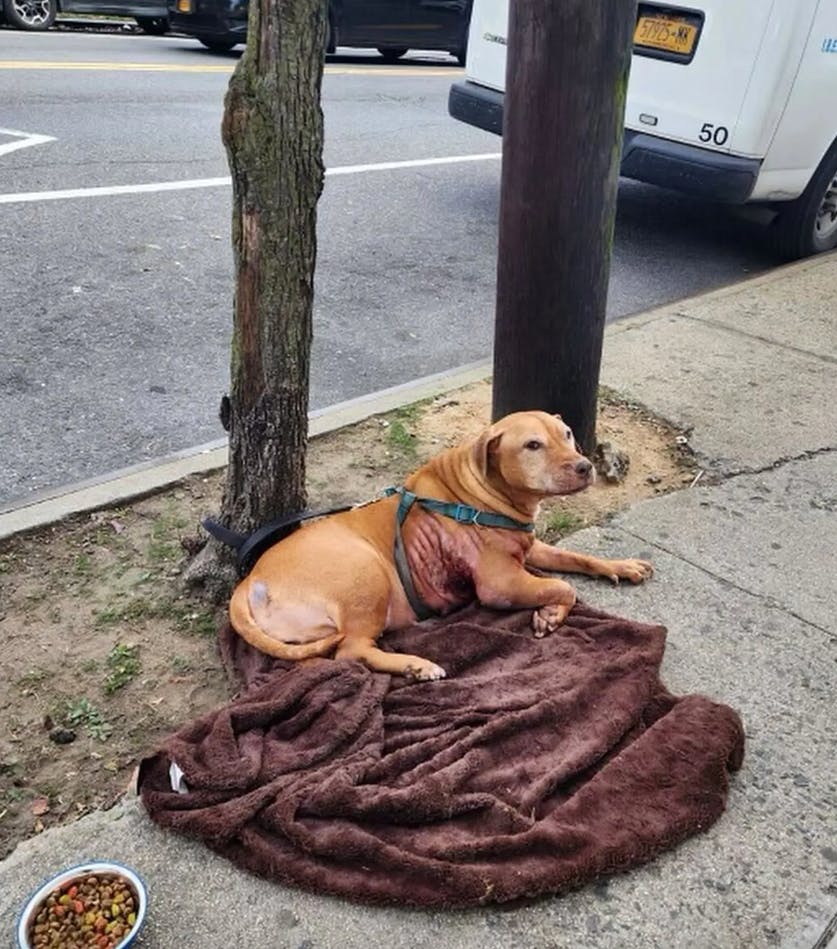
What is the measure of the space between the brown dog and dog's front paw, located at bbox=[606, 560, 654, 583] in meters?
0.33

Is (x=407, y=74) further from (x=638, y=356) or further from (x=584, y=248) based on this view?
(x=584, y=248)

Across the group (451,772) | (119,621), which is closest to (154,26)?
(119,621)

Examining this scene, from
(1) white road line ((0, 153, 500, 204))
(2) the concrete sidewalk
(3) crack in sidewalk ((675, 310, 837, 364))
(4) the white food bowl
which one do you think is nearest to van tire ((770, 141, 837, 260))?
(3) crack in sidewalk ((675, 310, 837, 364))

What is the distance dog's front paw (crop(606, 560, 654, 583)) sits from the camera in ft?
11.5

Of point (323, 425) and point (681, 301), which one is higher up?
point (323, 425)

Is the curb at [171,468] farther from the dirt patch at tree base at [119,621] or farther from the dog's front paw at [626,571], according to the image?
the dog's front paw at [626,571]

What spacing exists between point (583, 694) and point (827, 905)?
80 centimetres

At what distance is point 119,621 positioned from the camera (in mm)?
3236

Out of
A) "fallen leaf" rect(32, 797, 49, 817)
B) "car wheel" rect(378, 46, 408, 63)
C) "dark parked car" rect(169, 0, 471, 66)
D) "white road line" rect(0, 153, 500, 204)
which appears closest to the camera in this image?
"fallen leaf" rect(32, 797, 49, 817)

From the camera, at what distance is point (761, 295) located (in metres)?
6.70

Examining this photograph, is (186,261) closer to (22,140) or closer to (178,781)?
(22,140)

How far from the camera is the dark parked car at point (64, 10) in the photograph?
1533 centimetres

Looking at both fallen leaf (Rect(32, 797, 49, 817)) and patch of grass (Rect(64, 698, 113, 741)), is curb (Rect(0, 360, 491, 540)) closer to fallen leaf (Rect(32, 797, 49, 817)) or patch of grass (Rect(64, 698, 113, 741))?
patch of grass (Rect(64, 698, 113, 741))

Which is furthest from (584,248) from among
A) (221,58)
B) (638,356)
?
(221,58)
